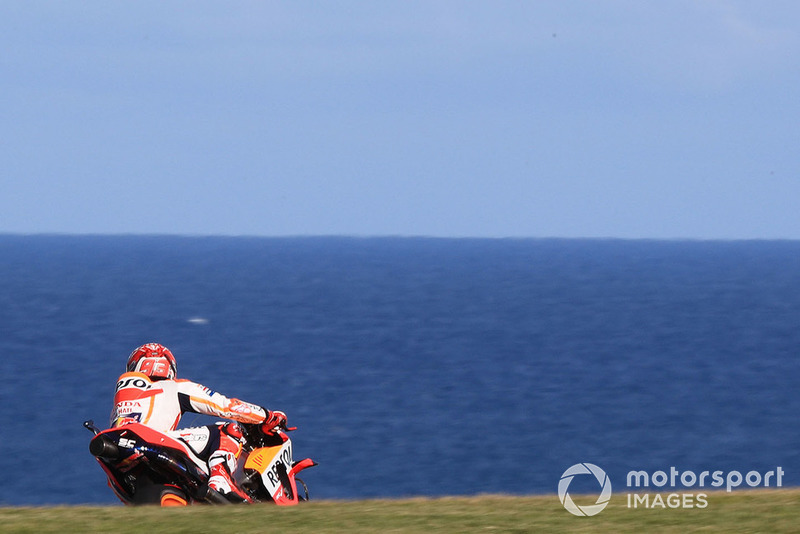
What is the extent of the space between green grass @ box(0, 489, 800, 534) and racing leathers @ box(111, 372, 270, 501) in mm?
628

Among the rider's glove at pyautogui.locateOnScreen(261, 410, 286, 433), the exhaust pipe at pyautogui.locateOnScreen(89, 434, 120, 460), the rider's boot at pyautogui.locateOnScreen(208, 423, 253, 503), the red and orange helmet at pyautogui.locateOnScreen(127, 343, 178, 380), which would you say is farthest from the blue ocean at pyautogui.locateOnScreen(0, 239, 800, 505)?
the exhaust pipe at pyautogui.locateOnScreen(89, 434, 120, 460)

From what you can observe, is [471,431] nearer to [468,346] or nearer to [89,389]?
[89,389]

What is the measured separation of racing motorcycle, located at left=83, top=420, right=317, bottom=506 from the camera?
1022 centimetres

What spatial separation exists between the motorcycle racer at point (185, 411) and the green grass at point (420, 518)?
2.11 ft

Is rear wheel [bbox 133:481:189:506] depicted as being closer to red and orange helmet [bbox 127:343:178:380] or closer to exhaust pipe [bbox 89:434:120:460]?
exhaust pipe [bbox 89:434:120:460]

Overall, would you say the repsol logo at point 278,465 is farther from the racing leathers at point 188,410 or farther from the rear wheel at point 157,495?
the rear wheel at point 157,495

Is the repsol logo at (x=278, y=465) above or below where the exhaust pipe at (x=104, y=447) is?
below

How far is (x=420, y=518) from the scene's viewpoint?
980 centimetres

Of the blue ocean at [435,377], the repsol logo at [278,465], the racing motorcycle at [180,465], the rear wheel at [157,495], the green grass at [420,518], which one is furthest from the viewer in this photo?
the blue ocean at [435,377]

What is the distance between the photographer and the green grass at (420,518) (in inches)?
364

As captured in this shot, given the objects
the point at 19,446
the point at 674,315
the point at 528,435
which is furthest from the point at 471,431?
the point at 674,315

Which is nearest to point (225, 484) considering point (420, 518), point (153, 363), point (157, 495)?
point (157, 495)

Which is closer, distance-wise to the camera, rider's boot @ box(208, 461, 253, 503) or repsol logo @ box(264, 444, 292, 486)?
rider's boot @ box(208, 461, 253, 503)

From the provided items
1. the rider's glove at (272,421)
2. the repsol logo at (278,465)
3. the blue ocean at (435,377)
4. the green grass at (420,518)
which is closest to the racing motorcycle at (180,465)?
the repsol logo at (278,465)
